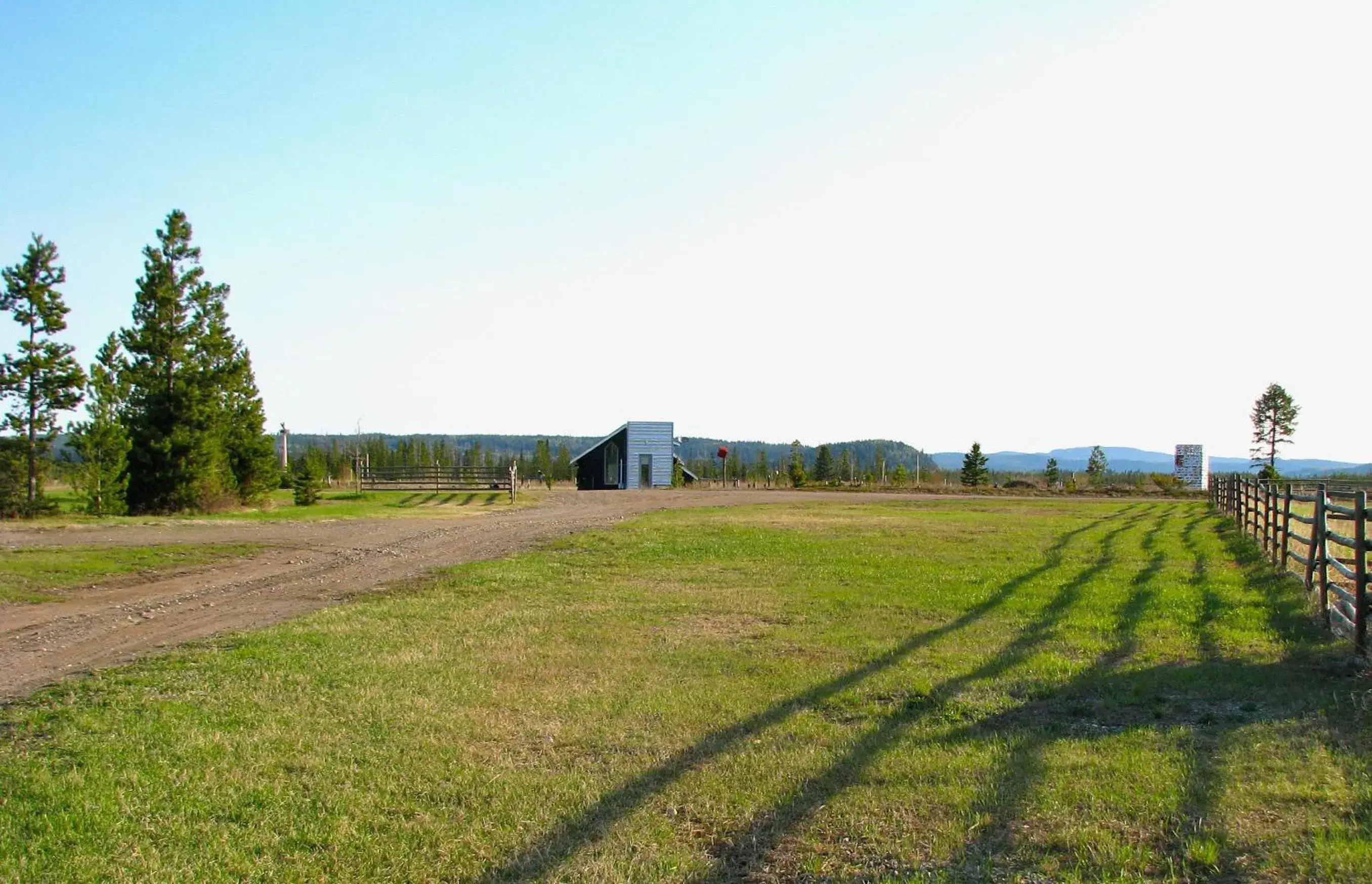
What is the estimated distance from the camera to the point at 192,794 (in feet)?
16.7

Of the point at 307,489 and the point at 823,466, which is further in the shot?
the point at 823,466

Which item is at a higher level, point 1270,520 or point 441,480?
point 1270,520

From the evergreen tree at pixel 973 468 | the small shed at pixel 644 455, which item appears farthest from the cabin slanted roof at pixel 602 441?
the evergreen tree at pixel 973 468

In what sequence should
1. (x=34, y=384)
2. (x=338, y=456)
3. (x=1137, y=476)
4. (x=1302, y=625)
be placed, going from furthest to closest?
(x=338, y=456)
(x=1137, y=476)
(x=34, y=384)
(x=1302, y=625)

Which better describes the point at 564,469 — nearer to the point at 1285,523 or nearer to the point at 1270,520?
the point at 1270,520

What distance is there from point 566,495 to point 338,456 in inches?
1302

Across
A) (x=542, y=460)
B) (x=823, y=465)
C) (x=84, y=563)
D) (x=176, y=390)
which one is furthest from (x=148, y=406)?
(x=823, y=465)

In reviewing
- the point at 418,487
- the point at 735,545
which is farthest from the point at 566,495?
the point at 735,545

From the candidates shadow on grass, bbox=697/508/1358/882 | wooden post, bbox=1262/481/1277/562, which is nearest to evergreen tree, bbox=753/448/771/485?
wooden post, bbox=1262/481/1277/562

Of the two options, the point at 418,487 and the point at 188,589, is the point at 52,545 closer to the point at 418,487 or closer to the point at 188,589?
the point at 188,589

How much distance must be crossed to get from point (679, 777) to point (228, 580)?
12.3m

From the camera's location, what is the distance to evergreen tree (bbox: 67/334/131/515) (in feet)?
88.9

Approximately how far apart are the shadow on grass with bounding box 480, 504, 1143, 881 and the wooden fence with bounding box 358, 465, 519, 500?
39.2m

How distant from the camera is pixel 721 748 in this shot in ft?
19.2
